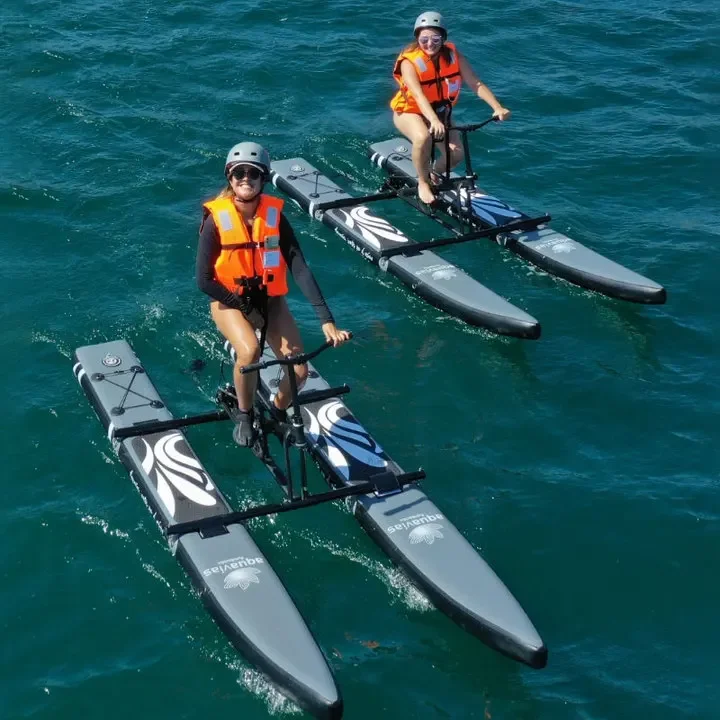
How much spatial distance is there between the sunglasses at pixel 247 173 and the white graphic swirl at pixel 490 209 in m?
5.65

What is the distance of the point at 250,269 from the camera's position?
10.4 metres

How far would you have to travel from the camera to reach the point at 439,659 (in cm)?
952

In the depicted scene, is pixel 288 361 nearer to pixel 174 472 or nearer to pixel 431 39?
pixel 174 472

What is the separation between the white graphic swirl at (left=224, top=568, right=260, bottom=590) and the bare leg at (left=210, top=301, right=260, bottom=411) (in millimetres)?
1672

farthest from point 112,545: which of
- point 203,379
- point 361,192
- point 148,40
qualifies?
point 148,40

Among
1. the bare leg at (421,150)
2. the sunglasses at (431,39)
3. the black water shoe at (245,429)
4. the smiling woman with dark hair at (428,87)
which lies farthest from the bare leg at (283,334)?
the sunglasses at (431,39)

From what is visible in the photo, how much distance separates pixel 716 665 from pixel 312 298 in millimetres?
4598

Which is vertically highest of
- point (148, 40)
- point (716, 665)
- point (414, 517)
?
point (148, 40)

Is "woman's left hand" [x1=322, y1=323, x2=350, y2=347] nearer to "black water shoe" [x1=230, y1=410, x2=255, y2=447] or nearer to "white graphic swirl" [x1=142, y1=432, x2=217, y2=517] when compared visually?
"black water shoe" [x1=230, y1=410, x2=255, y2=447]

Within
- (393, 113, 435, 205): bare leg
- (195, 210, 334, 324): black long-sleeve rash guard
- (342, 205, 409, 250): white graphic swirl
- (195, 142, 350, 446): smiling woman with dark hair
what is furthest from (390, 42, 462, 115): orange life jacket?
(195, 210, 334, 324): black long-sleeve rash guard

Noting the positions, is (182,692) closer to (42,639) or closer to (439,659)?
(42,639)

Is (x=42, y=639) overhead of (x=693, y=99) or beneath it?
beneath

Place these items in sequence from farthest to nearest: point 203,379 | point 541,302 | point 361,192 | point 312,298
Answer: point 361,192
point 541,302
point 203,379
point 312,298

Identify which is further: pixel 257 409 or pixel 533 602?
pixel 257 409
